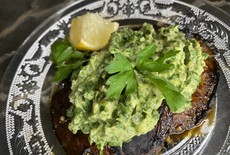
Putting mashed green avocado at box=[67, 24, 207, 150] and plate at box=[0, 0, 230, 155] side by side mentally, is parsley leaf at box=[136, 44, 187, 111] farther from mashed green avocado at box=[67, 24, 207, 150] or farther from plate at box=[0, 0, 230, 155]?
plate at box=[0, 0, 230, 155]

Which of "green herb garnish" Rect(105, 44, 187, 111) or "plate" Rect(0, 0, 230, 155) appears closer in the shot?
"green herb garnish" Rect(105, 44, 187, 111)

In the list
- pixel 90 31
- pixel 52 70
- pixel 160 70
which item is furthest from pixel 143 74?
pixel 52 70

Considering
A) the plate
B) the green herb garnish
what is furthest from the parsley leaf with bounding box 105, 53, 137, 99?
the plate

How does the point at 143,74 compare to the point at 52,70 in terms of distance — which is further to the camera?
the point at 52,70

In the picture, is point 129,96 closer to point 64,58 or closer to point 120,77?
point 120,77

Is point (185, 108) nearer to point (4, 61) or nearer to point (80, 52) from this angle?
point (80, 52)

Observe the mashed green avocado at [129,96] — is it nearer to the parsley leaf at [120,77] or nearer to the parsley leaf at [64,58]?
the parsley leaf at [120,77]
